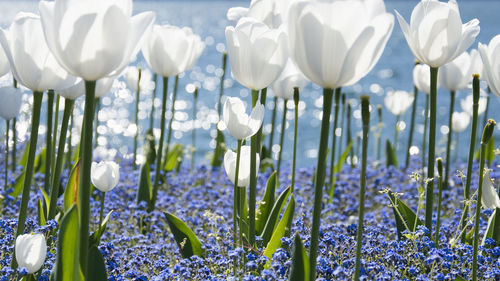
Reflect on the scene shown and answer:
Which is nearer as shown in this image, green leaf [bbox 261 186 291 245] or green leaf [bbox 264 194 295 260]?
green leaf [bbox 264 194 295 260]

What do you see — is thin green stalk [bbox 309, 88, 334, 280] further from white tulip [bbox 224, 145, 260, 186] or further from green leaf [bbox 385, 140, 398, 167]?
green leaf [bbox 385, 140, 398, 167]

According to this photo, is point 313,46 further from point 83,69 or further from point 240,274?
point 240,274

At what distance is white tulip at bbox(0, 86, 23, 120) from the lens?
276cm

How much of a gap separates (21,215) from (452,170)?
13.4 feet

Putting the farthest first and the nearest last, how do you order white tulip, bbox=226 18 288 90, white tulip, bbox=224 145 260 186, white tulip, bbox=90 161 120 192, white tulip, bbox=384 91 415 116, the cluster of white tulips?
1. white tulip, bbox=384 91 415 116
2. white tulip, bbox=90 161 120 192
3. white tulip, bbox=224 145 260 186
4. white tulip, bbox=226 18 288 90
5. the cluster of white tulips

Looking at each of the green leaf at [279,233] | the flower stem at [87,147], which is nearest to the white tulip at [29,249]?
the flower stem at [87,147]

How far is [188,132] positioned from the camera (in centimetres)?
1259

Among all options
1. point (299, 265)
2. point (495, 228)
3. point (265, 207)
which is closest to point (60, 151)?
point (265, 207)

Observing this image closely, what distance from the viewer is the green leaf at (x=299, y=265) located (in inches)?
65.6

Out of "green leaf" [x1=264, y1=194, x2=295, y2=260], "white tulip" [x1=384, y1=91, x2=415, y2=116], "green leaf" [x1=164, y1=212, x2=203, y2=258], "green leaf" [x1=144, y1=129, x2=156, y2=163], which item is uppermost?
"white tulip" [x1=384, y1=91, x2=415, y2=116]

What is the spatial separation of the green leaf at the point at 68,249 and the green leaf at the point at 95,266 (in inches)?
6.4

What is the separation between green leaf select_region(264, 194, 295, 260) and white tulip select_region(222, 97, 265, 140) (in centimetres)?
29

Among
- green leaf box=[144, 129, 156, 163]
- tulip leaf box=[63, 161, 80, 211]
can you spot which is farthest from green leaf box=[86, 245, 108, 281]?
green leaf box=[144, 129, 156, 163]

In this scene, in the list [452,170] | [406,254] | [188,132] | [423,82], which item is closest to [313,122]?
[188,132]
